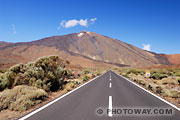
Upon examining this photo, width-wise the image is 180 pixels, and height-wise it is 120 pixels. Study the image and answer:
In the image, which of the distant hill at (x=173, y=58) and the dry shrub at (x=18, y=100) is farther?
the distant hill at (x=173, y=58)

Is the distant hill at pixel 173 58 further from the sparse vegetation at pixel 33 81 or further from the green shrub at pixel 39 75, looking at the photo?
the sparse vegetation at pixel 33 81

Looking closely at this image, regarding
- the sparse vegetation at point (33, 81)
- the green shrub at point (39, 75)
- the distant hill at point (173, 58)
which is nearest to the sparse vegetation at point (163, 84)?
Answer: the sparse vegetation at point (33, 81)

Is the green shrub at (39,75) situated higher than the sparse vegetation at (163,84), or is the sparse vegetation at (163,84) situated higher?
the green shrub at (39,75)

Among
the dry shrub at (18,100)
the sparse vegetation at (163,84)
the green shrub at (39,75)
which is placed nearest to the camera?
the dry shrub at (18,100)

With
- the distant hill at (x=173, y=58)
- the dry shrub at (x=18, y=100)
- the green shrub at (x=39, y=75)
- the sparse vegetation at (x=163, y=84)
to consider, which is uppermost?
the distant hill at (x=173, y=58)

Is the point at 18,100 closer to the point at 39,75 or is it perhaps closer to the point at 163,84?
the point at 39,75

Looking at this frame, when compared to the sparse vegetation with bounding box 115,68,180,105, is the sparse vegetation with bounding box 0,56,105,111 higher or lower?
higher

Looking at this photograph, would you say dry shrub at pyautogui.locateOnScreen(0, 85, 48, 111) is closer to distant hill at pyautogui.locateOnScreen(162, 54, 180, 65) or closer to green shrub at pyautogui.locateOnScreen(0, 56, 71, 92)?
green shrub at pyautogui.locateOnScreen(0, 56, 71, 92)

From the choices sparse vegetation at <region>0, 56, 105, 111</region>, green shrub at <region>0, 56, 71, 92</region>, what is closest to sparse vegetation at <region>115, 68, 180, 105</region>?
sparse vegetation at <region>0, 56, 105, 111</region>

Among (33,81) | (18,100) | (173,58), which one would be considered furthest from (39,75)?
(173,58)

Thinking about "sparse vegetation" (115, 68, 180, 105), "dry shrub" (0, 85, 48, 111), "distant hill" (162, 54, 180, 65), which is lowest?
"sparse vegetation" (115, 68, 180, 105)

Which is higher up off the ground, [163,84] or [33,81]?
[33,81]

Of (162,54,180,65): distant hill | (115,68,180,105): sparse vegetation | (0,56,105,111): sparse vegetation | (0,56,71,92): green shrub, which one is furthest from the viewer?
(162,54,180,65): distant hill

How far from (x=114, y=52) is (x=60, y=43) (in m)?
55.5
